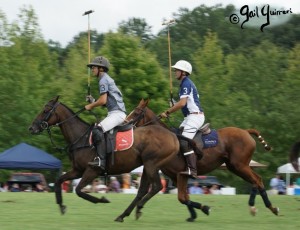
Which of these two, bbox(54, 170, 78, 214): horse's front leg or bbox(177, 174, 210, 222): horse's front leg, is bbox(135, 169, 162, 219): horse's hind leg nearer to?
bbox(177, 174, 210, 222): horse's front leg

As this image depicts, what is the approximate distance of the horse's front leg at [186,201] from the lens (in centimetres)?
1211

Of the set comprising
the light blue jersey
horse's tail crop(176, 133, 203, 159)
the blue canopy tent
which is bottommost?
the blue canopy tent

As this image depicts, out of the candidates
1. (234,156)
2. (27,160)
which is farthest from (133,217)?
(27,160)

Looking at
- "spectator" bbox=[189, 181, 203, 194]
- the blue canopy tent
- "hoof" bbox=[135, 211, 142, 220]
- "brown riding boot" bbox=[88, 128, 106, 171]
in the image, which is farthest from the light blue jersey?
the blue canopy tent

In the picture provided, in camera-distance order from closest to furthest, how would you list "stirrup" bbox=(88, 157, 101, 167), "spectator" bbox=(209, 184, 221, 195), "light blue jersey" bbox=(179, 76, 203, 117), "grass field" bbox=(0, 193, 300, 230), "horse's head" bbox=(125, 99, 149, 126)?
1. "grass field" bbox=(0, 193, 300, 230)
2. "stirrup" bbox=(88, 157, 101, 167)
3. "light blue jersey" bbox=(179, 76, 203, 117)
4. "horse's head" bbox=(125, 99, 149, 126)
5. "spectator" bbox=(209, 184, 221, 195)

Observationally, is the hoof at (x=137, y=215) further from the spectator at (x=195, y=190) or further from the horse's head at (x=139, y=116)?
the spectator at (x=195, y=190)

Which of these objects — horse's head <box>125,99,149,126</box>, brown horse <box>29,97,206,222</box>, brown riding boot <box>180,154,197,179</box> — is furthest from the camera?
horse's head <box>125,99,149,126</box>

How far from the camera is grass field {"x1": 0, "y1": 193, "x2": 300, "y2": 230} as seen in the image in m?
10.9

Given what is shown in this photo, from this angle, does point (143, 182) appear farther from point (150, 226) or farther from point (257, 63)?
point (257, 63)

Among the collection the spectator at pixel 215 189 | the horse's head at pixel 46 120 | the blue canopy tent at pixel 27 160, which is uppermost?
the horse's head at pixel 46 120

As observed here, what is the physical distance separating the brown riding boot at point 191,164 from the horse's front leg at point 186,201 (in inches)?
5.4

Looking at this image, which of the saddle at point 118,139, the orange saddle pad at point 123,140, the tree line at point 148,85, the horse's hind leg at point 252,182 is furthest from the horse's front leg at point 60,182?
the tree line at point 148,85

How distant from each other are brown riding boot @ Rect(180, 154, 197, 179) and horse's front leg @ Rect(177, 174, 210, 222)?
0.45ft

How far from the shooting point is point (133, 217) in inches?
498
